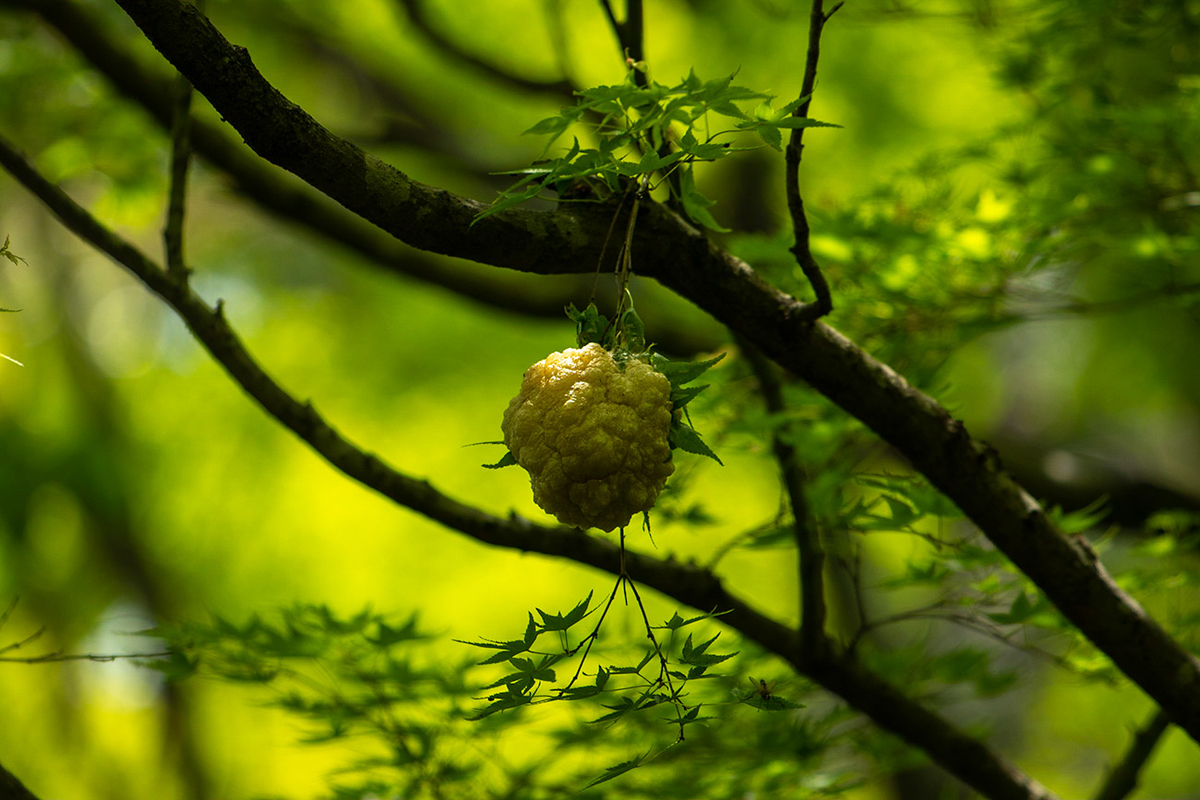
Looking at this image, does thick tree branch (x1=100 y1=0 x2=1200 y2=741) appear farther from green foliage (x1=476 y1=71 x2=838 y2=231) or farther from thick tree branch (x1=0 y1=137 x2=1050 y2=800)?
thick tree branch (x1=0 y1=137 x2=1050 y2=800)

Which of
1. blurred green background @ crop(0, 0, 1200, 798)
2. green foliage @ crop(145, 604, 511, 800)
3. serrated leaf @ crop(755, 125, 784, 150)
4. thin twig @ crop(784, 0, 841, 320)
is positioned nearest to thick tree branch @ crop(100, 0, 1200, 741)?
thin twig @ crop(784, 0, 841, 320)

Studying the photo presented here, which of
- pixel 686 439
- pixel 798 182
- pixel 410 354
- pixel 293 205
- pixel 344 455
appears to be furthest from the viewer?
pixel 410 354

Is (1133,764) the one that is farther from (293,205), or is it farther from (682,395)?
(293,205)

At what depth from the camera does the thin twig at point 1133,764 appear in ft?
6.59

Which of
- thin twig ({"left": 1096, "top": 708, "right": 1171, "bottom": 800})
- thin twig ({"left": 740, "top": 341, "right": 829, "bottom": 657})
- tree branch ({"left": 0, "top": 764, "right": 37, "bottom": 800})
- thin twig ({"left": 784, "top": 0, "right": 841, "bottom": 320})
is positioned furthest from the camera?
thin twig ({"left": 1096, "top": 708, "right": 1171, "bottom": 800})

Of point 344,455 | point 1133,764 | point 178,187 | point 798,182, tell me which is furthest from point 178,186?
point 1133,764

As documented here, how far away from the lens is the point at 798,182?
120cm

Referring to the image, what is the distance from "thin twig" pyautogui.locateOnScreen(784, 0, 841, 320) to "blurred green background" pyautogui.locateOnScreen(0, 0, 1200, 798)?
3.24ft

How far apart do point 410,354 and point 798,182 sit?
4840mm

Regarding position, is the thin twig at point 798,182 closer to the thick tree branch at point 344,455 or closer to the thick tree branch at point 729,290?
the thick tree branch at point 729,290

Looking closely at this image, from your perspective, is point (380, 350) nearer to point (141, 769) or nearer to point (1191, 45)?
point (141, 769)

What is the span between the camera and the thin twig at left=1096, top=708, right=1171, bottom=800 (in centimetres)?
201

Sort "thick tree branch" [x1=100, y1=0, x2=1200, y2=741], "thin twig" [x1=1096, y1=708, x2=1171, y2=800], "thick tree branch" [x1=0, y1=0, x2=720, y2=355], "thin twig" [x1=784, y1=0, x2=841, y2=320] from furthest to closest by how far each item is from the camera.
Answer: "thick tree branch" [x1=0, y1=0, x2=720, y2=355] < "thin twig" [x1=1096, y1=708, x2=1171, y2=800] < "thin twig" [x1=784, y1=0, x2=841, y2=320] < "thick tree branch" [x1=100, y1=0, x2=1200, y2=741]

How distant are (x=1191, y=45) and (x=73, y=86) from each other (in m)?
3.20
